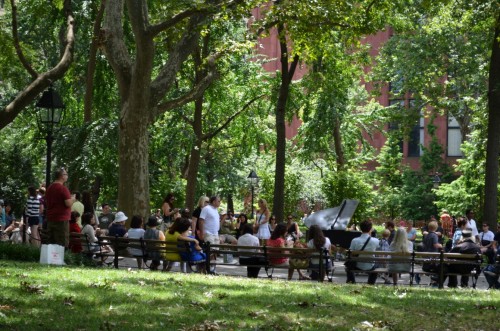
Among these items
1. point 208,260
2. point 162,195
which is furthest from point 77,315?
point 162,195

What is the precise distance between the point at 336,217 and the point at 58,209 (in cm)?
1145

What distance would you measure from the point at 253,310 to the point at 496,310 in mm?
3514

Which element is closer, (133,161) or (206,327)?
(206,327)

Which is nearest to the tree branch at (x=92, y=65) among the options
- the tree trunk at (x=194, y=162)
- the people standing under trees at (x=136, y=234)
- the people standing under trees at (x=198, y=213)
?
the tree trunk at (x=194, y=162)

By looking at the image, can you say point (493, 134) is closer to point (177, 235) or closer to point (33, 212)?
point (33, 212)

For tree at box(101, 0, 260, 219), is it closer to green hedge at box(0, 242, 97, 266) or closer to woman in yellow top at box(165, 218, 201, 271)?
woman in yellow top at box(165, 218, 201, 271)

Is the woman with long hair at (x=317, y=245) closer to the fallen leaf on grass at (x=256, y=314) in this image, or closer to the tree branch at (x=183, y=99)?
the fallen leaf on grass at (x=256, y=314)

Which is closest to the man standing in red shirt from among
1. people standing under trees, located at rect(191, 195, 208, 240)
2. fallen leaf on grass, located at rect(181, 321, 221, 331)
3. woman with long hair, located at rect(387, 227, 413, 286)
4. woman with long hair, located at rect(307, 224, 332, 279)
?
people standing under trees, located at rect(191, 195, 208, 240)

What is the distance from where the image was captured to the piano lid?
2733cm

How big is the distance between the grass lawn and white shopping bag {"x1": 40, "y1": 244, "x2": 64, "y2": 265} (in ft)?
3.52

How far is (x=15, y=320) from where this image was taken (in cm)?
1005

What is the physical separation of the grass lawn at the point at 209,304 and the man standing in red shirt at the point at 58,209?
6.38 feet

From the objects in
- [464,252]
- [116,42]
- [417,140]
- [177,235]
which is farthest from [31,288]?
[417,140]

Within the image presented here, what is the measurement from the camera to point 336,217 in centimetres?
2747
